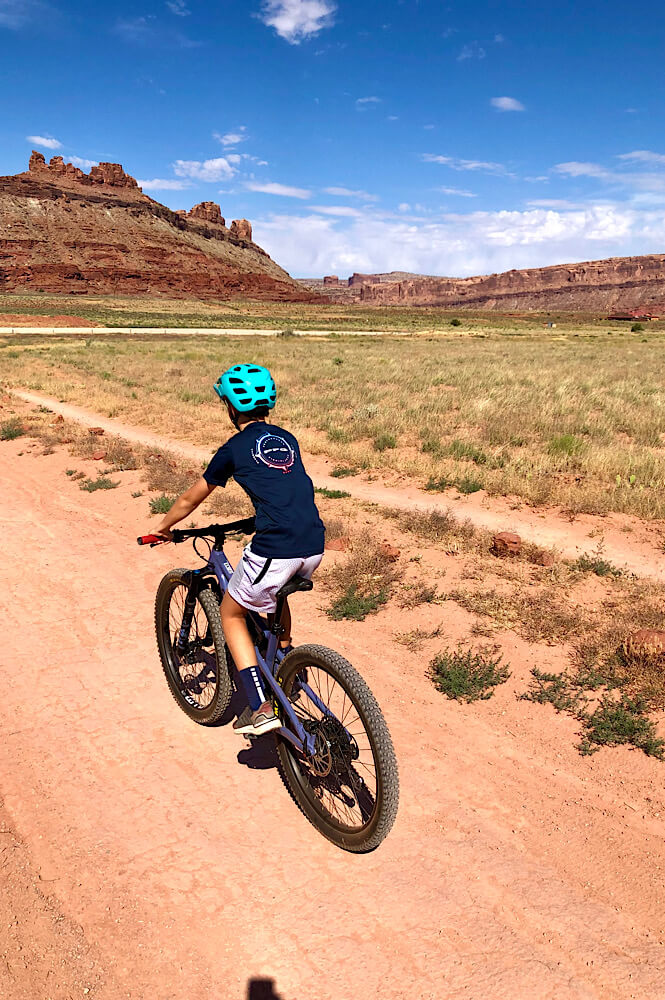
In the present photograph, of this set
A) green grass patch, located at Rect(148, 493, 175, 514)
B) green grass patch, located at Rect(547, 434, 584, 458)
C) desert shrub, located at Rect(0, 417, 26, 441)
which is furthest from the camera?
desert shrub, located at Rect(0, 417, 26, 441)

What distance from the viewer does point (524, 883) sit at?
3.11 m

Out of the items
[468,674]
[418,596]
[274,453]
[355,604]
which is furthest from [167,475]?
[274,453]

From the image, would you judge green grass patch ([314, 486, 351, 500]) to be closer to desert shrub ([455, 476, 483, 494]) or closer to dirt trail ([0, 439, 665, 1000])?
desert shrub ([455, 476, 483, 494])

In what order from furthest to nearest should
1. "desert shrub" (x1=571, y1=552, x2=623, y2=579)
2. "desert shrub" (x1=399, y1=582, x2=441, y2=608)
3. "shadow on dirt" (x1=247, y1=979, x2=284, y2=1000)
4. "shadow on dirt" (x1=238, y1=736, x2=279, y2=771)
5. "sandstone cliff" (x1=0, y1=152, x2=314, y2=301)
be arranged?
Result: "sandstone cliff" (x1=0, y1=152, x2=314, y2=301) → "desert shrub" (x1=571, y1=552, x2=623, y2=579) → "desert shrub" (x1=399, y1=582, x2=441, y2=608) → "shadow on dirt" (x1=238, y1=736, x2=279, y2=771) → "shadow on dirt" (x1=247, y1=979, x2=284, y2=1000)

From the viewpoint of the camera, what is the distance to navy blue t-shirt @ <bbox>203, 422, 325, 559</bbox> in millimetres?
3281

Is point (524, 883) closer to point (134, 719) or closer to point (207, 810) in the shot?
point (207, 810)

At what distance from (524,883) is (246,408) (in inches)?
116

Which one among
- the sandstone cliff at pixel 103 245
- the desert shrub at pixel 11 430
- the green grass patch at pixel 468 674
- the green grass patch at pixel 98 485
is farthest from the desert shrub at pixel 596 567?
the sandstone cliff at pixel 103 245

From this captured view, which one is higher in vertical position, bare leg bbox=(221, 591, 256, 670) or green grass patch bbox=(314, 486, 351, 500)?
Answer: bare leg bbox=(221, 591, 256, 670)

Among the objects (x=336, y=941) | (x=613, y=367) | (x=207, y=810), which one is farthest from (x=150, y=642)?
(x=613, y=367)

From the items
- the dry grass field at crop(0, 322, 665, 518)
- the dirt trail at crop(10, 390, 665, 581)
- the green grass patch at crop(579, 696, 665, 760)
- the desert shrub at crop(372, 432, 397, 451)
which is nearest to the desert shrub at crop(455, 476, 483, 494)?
the dry grass field at crop(0, 322, 665, 518)

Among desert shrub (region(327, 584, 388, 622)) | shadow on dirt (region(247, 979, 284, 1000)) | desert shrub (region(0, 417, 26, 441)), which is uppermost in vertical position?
desert shrub (region(0, 417, 26, 441))

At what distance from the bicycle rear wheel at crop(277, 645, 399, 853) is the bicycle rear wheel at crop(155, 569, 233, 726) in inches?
29.8

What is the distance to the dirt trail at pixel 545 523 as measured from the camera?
7.35 meters
